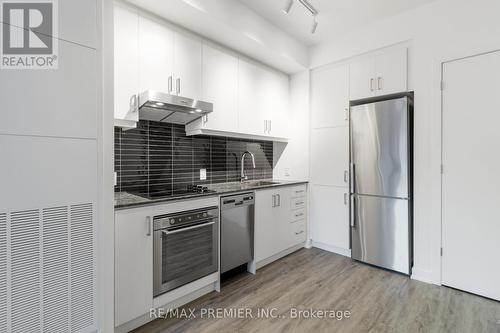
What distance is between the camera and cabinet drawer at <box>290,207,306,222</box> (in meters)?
3.33

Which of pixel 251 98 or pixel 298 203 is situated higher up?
pixel 251 98

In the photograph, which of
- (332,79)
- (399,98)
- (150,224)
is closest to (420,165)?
(399,98)

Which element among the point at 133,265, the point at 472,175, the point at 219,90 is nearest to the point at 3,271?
the point at 133,265

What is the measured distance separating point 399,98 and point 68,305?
3.33m

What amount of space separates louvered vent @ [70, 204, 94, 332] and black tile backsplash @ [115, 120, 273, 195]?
966 mm

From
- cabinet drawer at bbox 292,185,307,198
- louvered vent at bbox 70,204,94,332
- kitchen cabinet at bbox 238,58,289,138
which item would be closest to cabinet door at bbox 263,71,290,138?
kitchen cabinet at bbox 238,58,289,138

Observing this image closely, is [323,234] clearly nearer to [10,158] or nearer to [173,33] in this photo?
[173,33]

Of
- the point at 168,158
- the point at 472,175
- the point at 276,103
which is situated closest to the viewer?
the point at 472,175

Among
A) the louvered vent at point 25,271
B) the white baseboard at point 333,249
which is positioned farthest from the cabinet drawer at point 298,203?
the louvered vent at point 25,271

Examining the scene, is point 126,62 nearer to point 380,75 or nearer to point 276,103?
point 276,103

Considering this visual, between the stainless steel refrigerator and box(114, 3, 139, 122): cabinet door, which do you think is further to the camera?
the stainless steel refrigerator

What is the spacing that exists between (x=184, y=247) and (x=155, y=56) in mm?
1731

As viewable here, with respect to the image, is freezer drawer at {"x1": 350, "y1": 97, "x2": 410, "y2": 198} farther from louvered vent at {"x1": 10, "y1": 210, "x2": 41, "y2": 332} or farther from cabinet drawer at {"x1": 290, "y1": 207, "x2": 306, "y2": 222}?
louvered vent at {"x1": 10, "y1": 210, "x2": 41, "y2": 332}

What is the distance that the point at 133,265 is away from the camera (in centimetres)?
180
